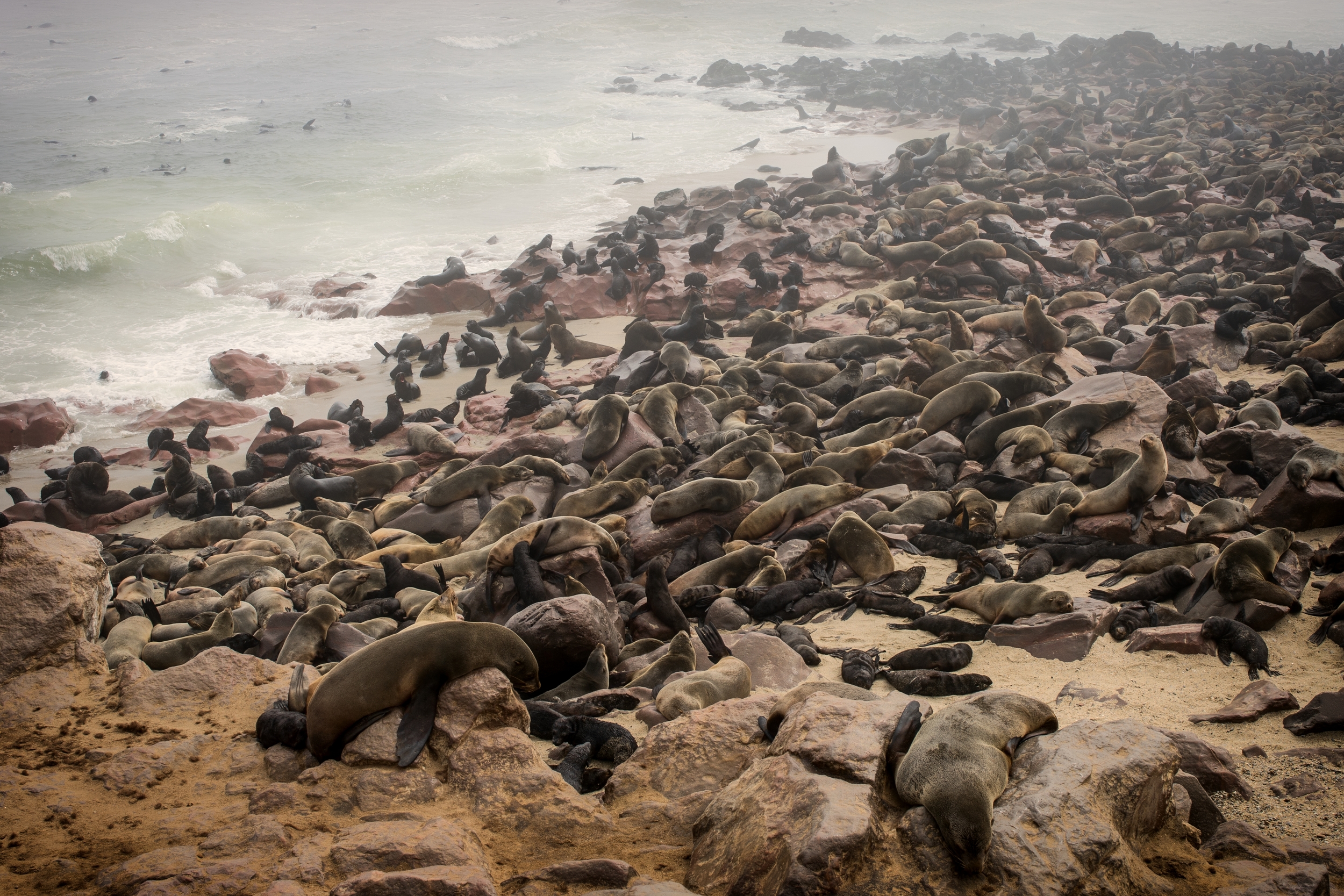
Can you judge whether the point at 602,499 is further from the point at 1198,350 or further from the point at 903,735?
the point at 1198,350

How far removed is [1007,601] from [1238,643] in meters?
1.21

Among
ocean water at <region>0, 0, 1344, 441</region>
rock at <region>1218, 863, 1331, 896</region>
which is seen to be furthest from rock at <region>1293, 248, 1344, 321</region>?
ocean water at <region>0, 0, 1344, 441</region>

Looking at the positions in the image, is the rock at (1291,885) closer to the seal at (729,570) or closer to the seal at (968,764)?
the seal at (968,764)

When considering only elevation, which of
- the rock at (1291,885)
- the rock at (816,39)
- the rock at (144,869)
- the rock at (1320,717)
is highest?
the rock at (816,39)

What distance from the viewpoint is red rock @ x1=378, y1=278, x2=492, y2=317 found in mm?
16297

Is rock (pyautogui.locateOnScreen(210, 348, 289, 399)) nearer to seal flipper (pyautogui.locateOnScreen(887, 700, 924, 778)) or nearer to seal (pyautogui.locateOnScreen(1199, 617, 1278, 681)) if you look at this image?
seal flipper (pyautogui.locateOnScreen(887, 700, 924, 778))

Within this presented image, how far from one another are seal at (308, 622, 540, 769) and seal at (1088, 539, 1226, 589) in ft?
13.1

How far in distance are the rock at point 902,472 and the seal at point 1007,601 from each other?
6.75 feet

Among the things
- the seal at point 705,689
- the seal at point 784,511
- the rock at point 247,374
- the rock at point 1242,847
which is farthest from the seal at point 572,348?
the rock at point 1242,847

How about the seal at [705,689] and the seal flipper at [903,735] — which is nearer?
the seal flipper at [903,735]

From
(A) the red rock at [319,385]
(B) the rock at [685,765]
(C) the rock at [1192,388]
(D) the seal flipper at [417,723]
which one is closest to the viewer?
(B) the rock at [685,765]

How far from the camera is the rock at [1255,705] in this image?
141 inches

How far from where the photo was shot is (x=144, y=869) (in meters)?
2.71

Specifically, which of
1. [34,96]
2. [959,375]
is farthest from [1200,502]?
[34,96]
